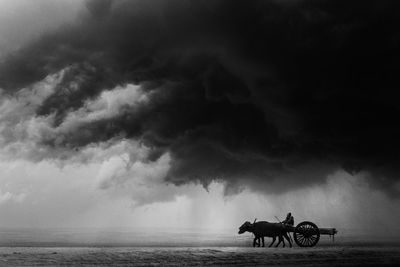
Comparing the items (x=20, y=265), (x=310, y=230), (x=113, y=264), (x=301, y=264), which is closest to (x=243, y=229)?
(x=310, y=230)

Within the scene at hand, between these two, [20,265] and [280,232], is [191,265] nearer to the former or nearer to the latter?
[20,265]

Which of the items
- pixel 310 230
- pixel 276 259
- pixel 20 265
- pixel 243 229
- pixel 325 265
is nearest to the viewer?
pixel 20 265

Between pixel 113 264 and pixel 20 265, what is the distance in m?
5.88

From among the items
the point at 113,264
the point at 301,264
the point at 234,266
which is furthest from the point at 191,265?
the point at 301,264

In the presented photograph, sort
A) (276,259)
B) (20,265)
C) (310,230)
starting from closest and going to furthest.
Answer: (20,265) < (276,259) < (310,230)

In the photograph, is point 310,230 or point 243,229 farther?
point 243,229

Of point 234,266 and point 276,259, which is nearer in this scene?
point 234,266

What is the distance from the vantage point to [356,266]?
2852cm

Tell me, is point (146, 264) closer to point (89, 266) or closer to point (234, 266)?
point (89, 266)

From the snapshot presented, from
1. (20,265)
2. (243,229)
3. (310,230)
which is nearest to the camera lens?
(20,265)

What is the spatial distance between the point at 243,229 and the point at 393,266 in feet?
83.0

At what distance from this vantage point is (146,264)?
95.3 ft

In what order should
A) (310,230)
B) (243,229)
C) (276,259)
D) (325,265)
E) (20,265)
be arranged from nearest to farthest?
(20,265) → (325,265) → (276,259) → (310,230) → (243,229)

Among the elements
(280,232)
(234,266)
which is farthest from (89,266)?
(280,232)
